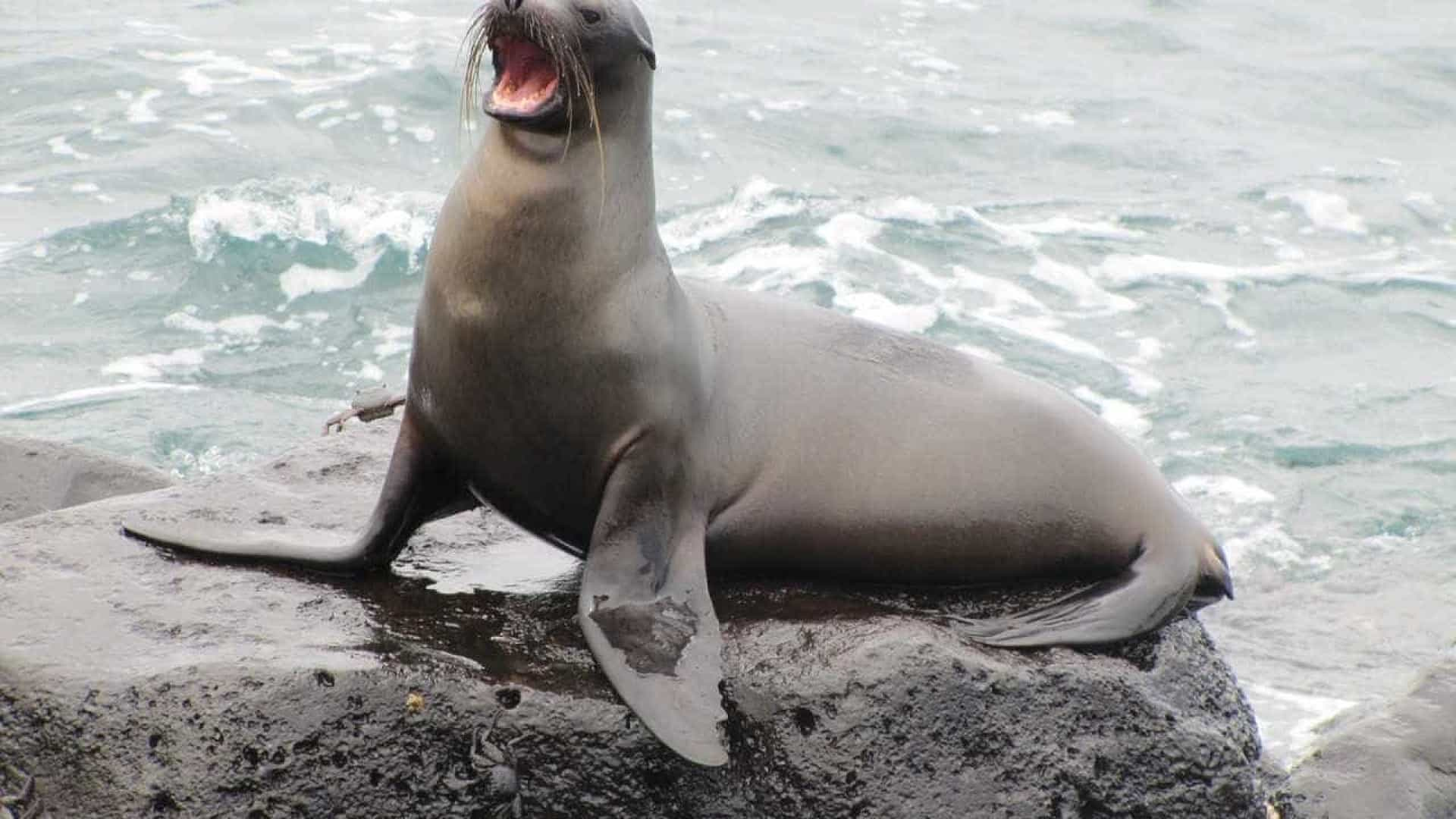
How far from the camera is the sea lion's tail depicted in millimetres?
4875

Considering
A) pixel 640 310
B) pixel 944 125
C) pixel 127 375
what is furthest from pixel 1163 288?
pixel 640 310

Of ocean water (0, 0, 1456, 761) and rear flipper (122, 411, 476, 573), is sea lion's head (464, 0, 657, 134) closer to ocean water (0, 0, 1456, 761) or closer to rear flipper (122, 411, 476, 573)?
rear flipper (122, 411, 476, 573)

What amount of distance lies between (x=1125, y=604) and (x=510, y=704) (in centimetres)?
180

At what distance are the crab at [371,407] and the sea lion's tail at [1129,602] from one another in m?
2.59

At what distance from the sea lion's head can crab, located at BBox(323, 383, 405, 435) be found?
205 centimetres

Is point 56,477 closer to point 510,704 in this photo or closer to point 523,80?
point 523,80

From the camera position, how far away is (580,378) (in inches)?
185

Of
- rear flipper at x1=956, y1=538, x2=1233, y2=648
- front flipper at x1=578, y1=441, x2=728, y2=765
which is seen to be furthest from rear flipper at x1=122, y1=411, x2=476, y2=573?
rear flipper at x1=956, y1=538, x2=1233, y2=648

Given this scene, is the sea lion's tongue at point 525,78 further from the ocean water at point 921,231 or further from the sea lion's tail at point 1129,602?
the ocean water at point 921,231

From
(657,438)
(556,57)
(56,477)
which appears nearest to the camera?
(556,57)

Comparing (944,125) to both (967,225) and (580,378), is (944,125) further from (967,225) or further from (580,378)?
(580,378)

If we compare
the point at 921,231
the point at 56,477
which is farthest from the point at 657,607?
the point at 921,231

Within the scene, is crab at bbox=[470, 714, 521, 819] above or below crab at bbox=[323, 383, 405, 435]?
above

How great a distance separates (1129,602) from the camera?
5074 millimetres
